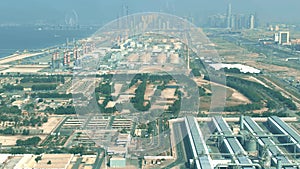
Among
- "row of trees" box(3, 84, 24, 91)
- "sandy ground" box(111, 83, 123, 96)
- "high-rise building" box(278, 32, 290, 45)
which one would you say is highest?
"high-rise building" box(278, 32, 290, 45)

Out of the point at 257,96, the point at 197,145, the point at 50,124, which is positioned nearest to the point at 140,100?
the point at 50,124

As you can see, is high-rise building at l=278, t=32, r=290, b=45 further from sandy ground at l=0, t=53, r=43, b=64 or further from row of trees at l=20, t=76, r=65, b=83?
row of trees at l=20, t=76, r=65, b=83

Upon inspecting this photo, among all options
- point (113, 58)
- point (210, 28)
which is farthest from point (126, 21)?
point (210, 28)

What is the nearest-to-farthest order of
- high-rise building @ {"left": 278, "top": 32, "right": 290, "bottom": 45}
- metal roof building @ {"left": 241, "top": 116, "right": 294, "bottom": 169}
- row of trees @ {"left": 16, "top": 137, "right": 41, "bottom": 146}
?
metal roof building @ {"left": 241, "top": 116, "right": 294, "bottom": 169} < row of trees @ {"left": 16, "top": 137, "right": 41, "bottom": 146} < high-rise building @ {"left": 278, "top": 32, "right": 290, "bottom": 45}

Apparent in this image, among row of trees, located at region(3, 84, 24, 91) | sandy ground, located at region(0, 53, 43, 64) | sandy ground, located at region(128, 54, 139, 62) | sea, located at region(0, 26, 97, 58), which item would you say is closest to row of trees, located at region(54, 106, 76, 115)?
row of trees, located at region(3, 84, 24, 91)

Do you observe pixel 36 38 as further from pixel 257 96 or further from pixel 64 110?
pixel 257 96

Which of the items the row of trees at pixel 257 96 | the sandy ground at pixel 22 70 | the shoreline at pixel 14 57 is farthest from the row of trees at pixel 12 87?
the row of trees at pixel 257 96

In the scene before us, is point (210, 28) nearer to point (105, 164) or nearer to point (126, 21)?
point (126, 21)
